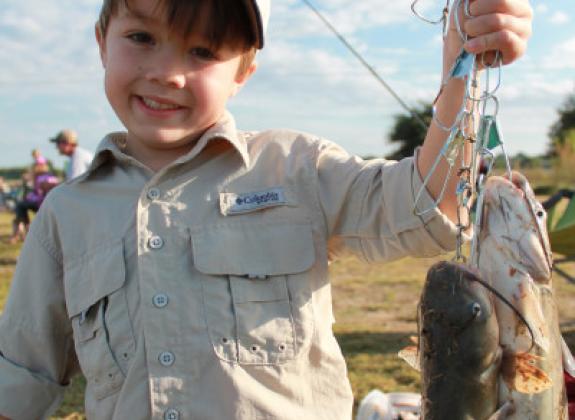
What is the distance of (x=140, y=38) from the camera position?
6.53ft

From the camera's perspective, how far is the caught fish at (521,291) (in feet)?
5.02

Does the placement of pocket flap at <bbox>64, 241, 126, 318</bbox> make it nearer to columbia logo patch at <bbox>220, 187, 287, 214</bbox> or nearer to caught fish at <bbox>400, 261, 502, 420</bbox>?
columbia logo patch at <bbox>220, 187, 287, 214</bbox>

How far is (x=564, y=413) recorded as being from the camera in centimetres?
177

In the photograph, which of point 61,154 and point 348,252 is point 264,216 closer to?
point 348,252

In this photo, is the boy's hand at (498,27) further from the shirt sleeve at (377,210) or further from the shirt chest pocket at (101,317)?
the shirt chest pocket at (101,317)

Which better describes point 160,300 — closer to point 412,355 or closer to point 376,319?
point 412,355

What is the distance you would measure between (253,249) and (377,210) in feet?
1.30

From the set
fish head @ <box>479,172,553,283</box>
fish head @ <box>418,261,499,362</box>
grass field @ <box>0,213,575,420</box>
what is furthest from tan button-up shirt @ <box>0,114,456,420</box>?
grass field @ <box>0,213,575,420</box>

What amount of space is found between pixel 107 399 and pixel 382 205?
100 centimetres

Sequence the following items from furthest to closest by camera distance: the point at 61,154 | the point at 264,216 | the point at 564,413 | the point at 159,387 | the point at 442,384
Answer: the point at 61,154 < the point at 264,216 < the point at 159,387 < the point at 564,413 < the point at 442,384

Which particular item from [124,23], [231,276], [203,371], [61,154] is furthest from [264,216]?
[61,154]

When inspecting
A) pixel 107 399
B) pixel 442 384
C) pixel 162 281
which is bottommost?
pixel 107 399

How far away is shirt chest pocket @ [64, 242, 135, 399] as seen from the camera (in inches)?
78.3

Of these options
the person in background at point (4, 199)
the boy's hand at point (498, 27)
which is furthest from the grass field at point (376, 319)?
the person in background at point (4, 199)
